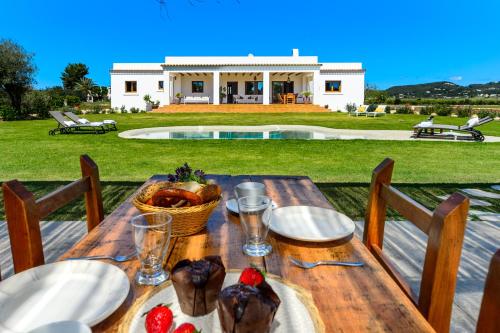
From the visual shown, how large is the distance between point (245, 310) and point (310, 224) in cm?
84

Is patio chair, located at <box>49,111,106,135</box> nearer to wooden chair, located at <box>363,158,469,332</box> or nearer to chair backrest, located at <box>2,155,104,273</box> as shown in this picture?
chair backrest, located at <box>2,155,104,273</box>

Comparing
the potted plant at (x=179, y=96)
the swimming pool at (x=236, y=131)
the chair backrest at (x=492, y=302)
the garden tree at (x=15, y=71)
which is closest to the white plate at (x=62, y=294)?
the chair backrest at (x=492, y=302)

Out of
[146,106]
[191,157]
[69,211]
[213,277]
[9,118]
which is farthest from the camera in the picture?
[146,106]

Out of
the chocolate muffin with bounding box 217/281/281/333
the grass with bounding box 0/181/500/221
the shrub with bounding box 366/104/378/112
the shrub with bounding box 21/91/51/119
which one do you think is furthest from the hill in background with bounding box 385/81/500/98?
the chocolate muffin with bounding box 217/281/281/333

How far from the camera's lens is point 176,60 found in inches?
1025

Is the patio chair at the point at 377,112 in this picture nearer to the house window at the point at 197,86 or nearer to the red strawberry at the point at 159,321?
the house window at the point at 197,86

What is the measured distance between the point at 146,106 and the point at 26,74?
7294 millimetres

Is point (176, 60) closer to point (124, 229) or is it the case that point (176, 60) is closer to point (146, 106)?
point (146, 106)

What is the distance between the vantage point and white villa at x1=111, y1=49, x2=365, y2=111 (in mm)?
24047

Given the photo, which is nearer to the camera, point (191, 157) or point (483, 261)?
point (483, 261)

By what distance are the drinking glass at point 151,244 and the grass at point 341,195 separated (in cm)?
265

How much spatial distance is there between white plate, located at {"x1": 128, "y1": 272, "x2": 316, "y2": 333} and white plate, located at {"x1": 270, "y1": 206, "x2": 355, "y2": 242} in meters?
0.43

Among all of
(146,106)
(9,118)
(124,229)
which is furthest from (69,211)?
(146,106)

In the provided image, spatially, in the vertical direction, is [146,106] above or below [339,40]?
below
